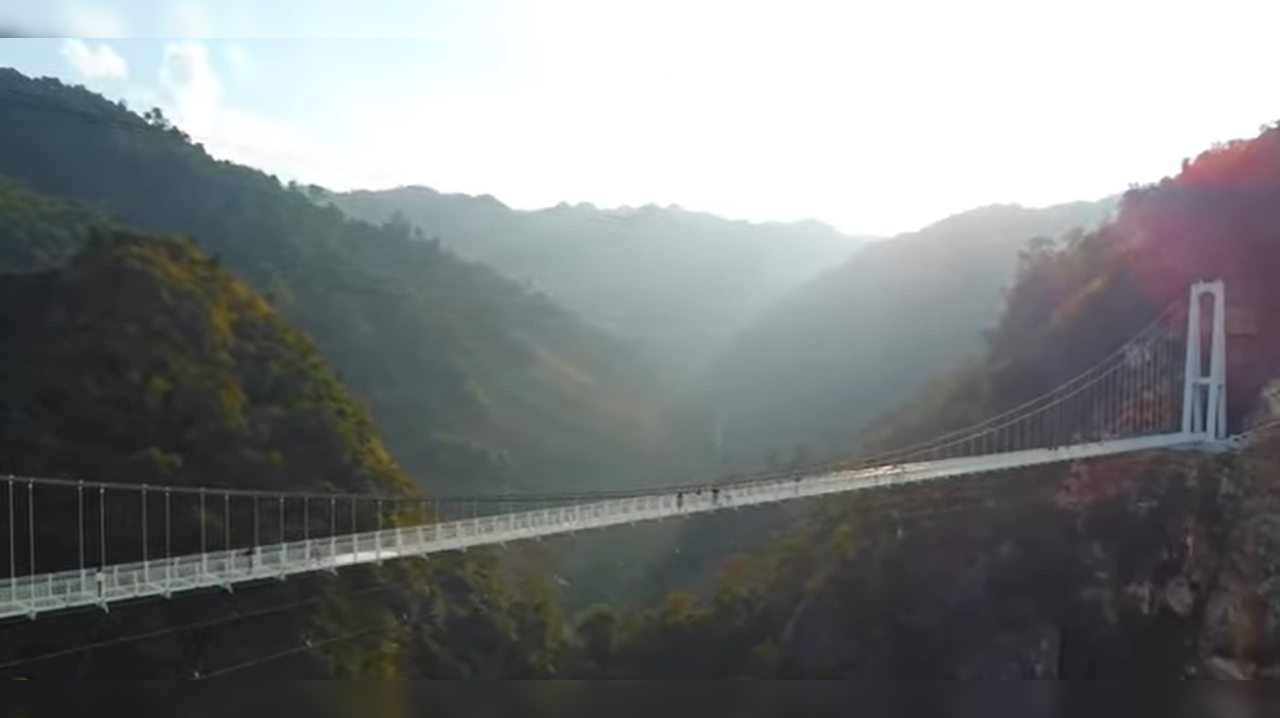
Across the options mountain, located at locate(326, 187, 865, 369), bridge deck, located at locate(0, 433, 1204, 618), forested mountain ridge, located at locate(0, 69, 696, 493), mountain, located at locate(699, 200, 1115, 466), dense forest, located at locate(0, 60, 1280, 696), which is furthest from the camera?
mountain, located at locate(326, 187, 865, 369)

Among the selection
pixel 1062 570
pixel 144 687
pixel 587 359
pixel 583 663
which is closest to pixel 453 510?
pixel 583 663

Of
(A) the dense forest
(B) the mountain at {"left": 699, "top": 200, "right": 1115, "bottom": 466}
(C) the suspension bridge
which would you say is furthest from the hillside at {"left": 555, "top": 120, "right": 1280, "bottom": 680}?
(B) the mountain at {"left": 699, "top": 200, "right": 1115, "bottom": 466}

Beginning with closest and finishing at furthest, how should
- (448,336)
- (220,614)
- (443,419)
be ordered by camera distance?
(220,614), (443,419), (448,336)

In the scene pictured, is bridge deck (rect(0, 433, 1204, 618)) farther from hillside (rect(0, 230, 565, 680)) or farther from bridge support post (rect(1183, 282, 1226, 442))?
hillside (rect(0, 230, 565, 680))

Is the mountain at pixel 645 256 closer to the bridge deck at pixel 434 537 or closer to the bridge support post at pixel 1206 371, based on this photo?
the bridge support post at pixel 1206 371

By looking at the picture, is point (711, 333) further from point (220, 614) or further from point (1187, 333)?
point (220, 614)

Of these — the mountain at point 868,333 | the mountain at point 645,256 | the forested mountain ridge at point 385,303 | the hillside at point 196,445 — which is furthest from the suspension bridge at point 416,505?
the mountain at point 645,256
